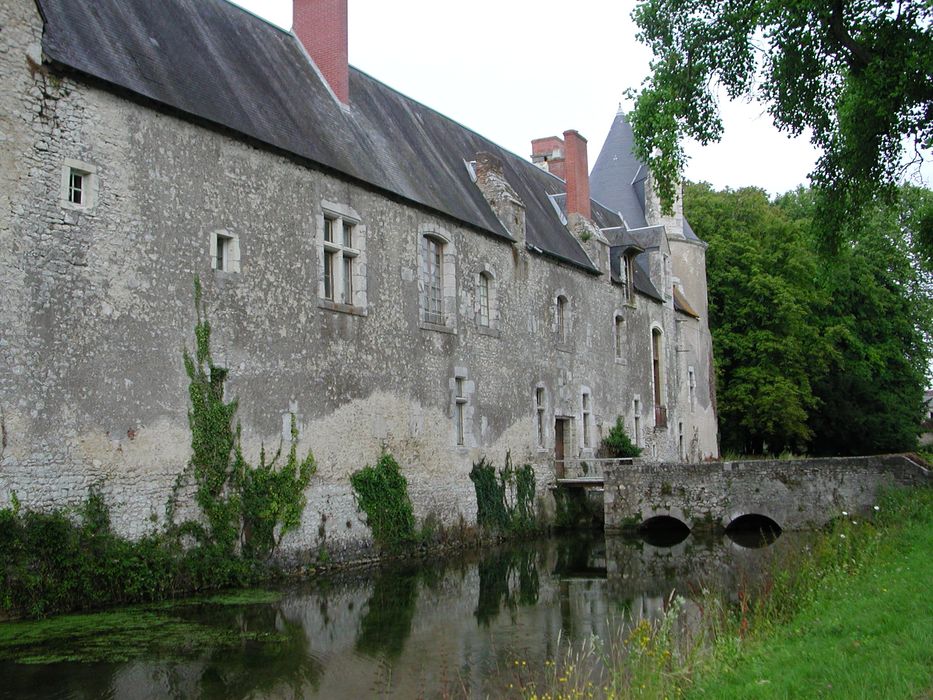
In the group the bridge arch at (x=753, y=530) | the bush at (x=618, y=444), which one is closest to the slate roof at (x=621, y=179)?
the bush at (x=618, y=444)

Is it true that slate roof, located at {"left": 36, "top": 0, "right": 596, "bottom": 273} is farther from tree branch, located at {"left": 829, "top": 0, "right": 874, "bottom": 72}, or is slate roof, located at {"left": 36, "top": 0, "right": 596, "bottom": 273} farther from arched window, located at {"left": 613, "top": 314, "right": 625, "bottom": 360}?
tree branch, located at {"left": 829, "top": 0, "right": 874, "bottom": 72}

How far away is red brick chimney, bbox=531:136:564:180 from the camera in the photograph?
32.5 metres

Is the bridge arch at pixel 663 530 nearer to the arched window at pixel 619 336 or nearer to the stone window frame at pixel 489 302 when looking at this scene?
the stone window frame at pixel 489 302

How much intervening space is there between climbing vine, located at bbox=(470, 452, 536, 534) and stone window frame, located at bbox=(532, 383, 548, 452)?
0.92 m

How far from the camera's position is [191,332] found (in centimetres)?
1302

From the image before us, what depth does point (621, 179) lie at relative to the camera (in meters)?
34.1

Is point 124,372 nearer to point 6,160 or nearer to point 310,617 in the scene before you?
point 6,160

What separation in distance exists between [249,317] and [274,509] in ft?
9.02

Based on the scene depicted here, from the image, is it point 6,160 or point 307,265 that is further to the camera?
point 307,265

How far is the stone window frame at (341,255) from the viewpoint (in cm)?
1557

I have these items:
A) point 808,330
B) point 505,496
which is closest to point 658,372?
point 808,330

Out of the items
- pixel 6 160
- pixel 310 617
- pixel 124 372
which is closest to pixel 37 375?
pixel 124 372

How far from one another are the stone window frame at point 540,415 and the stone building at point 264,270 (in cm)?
5

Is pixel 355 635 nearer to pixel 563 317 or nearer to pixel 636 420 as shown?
pixel 563 317
